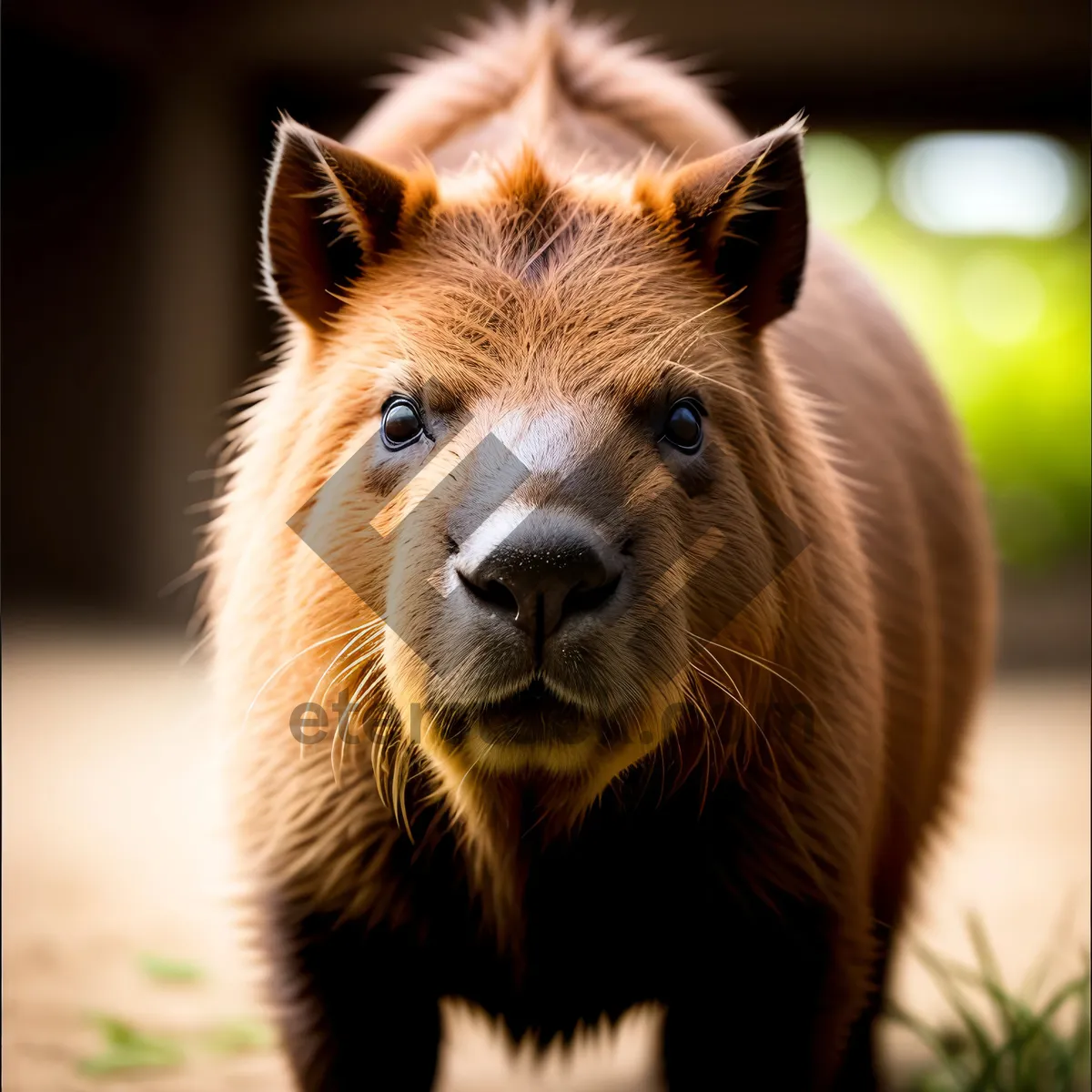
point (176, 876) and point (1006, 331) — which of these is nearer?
point (176, 876)

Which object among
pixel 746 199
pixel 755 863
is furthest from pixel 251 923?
pixel 746 199

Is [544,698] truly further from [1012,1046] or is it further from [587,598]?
[1012,1046]

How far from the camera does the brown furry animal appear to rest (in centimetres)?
230

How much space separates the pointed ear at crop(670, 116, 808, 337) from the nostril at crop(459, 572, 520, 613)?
3.03 feet

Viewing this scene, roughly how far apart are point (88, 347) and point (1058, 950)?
30.4 feet

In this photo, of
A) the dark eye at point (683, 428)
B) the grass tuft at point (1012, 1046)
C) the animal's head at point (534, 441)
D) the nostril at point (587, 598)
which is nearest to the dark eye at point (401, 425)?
the animal's head at point (534, 441)

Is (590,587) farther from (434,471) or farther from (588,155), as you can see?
(588,155)

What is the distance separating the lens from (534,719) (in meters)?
2.16

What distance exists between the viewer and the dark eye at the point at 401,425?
2488 mm

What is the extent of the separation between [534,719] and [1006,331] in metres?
11.5

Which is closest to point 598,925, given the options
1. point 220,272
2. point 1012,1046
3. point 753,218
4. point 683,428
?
point 683,428

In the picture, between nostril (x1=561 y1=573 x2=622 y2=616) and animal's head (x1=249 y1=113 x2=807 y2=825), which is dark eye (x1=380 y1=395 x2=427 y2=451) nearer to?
animal's head (x1=249 y1=113 x2=807 y2=825)

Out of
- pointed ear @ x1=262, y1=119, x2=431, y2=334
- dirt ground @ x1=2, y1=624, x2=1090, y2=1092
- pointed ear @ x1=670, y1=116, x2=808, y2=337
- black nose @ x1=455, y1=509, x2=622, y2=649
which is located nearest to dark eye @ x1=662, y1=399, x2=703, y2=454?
pointed ear @ x1=670, y1=116, x2=808, y2=337

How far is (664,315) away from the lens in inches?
100
